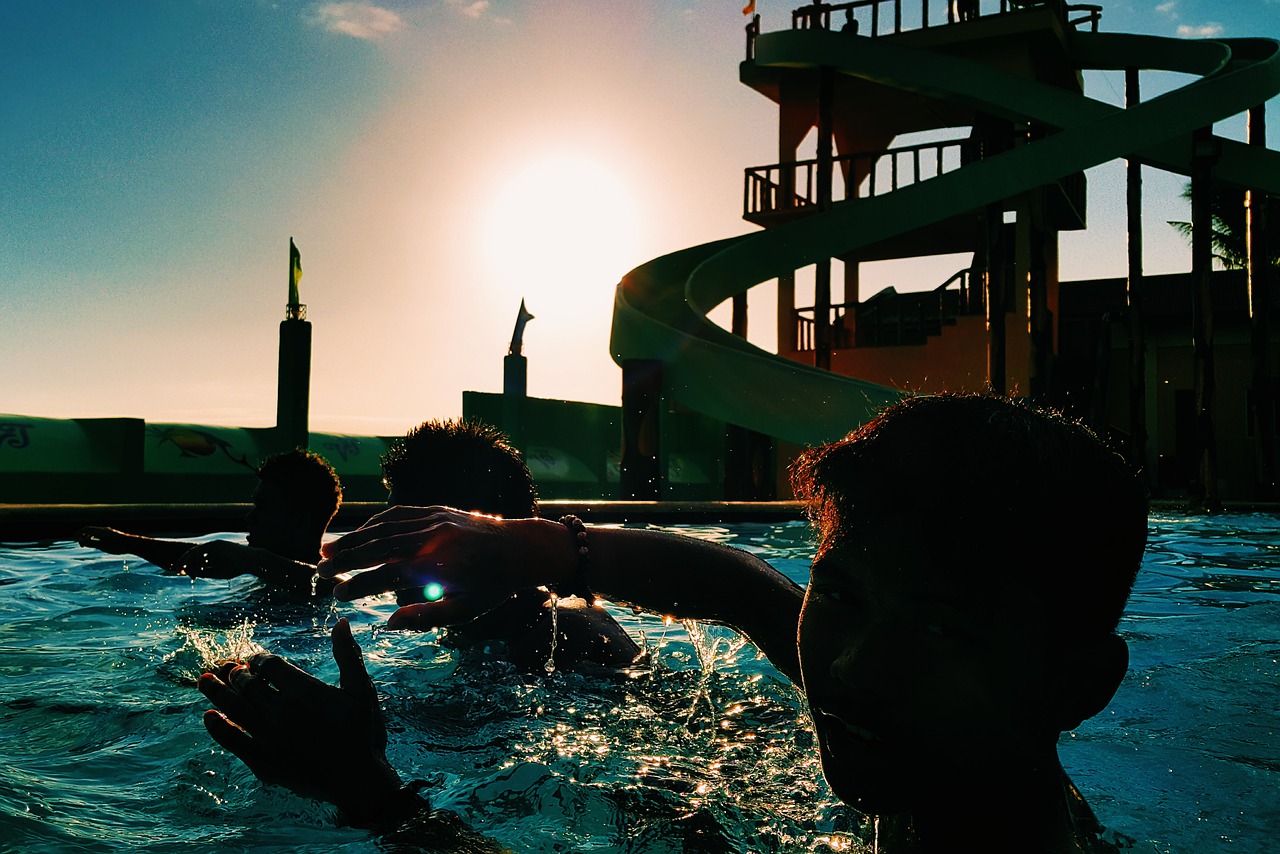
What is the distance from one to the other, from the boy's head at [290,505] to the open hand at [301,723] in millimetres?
3617

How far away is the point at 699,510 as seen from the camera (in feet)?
32.5

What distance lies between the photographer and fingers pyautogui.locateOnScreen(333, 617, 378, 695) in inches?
66.4

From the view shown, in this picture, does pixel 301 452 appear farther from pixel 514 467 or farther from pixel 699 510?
pixel 699 510

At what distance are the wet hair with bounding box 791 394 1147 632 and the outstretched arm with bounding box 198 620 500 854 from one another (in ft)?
2.68

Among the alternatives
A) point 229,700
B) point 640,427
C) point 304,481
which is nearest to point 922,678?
point 229,700

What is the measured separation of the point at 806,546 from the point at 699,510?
161 cm

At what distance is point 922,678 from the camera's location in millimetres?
1334

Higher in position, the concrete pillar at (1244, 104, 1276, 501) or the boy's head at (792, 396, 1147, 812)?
the concrete pillar at (1244, 104, 1276, 501)

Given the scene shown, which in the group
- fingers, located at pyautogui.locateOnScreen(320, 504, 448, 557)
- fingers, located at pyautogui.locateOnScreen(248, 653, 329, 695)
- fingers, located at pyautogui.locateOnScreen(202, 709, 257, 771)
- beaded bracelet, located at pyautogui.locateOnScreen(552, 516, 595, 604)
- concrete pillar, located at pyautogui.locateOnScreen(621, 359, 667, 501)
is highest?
concrete pillar, located at pyautogui.locateOnScreen(621, 359, 667, 501)

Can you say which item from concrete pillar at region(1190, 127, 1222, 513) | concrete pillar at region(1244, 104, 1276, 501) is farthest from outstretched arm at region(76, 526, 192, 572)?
concrete pillar at region(1244, 104, 1276, 501)

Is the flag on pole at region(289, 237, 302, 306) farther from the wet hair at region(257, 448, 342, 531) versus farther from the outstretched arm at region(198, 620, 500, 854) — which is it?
the outstretched arm at region(198, 620, 500, 854)

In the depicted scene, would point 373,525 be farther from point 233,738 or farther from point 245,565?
point 245,565

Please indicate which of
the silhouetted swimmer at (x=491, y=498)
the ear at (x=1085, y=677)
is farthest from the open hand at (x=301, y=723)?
the silhouetted swimmer at (x=491, y=498)

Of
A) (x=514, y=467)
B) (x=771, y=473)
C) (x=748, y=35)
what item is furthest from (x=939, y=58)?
(x=514, y=467)
